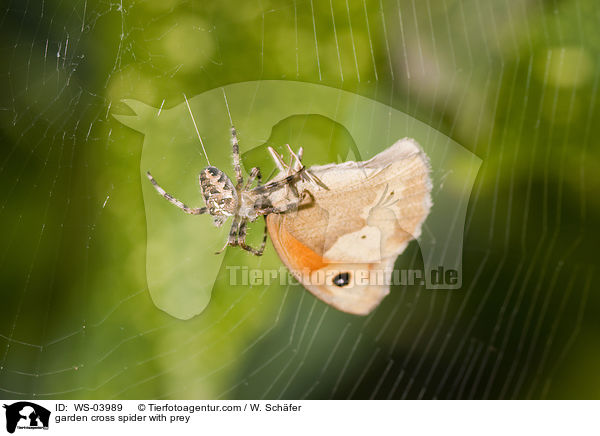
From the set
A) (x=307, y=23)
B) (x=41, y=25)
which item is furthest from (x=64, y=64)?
(x=307, y=23)

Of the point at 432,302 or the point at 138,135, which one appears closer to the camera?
the point at 432,302

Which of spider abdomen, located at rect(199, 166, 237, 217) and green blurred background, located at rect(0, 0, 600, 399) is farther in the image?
spider abdomen, located at rect(199, 166, 237, 217)

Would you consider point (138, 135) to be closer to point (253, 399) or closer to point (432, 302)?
point (253, 399)

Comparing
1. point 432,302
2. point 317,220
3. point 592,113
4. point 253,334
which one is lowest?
point 253,334

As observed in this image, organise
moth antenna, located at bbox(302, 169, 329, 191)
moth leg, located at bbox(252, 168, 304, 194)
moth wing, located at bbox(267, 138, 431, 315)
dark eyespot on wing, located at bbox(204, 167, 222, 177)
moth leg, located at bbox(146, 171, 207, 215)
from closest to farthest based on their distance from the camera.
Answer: moth wing, located at bbox(267, 138, 431, 315)
moth antenna, located at bbox(302, 169, 329, 191)
moth leg, located at bbox(252, 168, 304, 194)
dark eyespot on wing, located at bbox(204, 167, 222, 177)
moth leg, located at bbox(146, 171, 207, 215)

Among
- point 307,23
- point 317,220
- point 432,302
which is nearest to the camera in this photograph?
point 317,220
